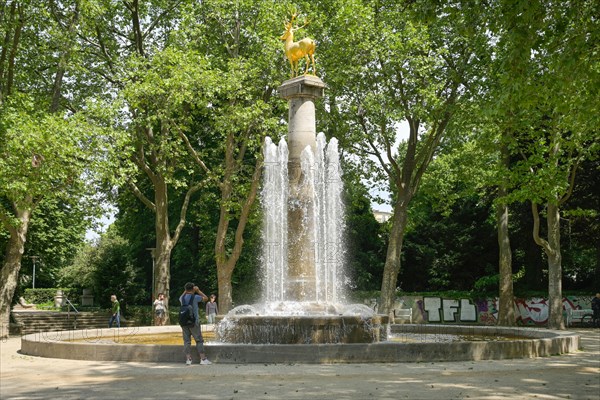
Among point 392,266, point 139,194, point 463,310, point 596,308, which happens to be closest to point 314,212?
point 392,266

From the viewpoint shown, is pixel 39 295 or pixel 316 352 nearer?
pixel 316 352

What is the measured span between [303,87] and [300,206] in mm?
3224

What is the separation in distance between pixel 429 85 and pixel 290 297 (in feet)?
48.2

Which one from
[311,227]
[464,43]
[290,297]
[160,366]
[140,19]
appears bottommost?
[160,366]

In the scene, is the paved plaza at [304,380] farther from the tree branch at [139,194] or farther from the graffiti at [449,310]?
the graffiti at [449,310]

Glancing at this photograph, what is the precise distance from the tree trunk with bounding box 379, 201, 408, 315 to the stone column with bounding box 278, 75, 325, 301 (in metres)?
11.7

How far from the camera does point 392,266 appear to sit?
29.2 metres

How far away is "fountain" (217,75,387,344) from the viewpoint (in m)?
14.7

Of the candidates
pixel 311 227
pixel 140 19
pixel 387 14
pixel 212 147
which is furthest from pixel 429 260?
pixel 311 227

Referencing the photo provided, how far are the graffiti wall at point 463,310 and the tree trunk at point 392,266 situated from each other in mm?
9229

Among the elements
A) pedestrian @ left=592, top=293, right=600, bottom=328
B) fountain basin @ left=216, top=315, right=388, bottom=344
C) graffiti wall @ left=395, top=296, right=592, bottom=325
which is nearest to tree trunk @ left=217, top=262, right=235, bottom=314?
graffiti wall @ left=395, top=296, right=592, bottom=325

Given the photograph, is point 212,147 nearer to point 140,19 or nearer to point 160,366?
point 140,19

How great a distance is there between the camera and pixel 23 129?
861 inches

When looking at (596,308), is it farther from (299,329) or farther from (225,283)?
(299,329)
